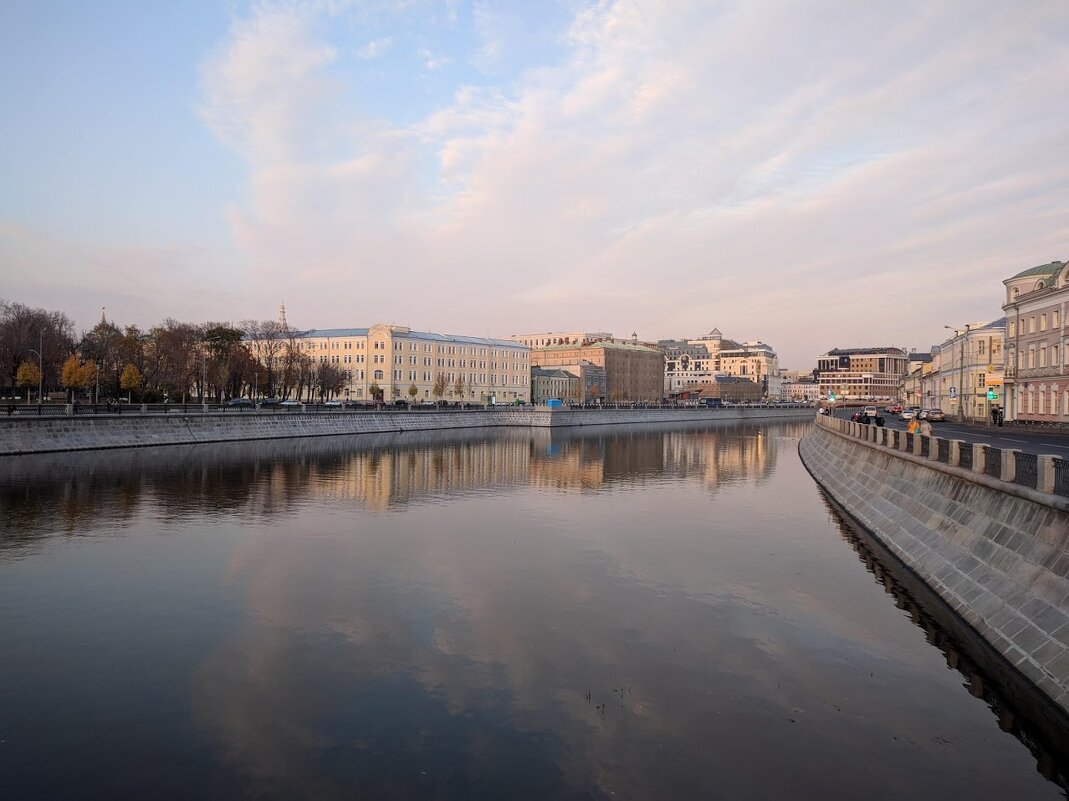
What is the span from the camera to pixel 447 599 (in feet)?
72.9

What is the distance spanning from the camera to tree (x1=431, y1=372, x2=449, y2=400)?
Result: 158 metres

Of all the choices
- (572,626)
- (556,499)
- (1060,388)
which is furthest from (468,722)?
(1060,388)

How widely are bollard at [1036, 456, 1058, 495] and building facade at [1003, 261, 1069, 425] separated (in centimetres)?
4314

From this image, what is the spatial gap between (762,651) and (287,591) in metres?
14.0

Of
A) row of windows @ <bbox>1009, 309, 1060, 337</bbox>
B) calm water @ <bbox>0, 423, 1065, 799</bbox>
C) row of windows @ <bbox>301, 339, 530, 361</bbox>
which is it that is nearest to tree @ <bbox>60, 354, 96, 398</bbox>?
calm water @ <bbox>0, 423, 1065, 799</bbox>

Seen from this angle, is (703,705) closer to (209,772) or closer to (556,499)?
(209,772)

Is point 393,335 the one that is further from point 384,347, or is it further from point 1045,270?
point 1045,270

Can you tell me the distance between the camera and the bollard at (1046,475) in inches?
689

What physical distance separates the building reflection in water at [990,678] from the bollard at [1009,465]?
414cm

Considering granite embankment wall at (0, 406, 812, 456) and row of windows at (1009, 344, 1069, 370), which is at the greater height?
row of windows at (1009, 344, 1069, 370)

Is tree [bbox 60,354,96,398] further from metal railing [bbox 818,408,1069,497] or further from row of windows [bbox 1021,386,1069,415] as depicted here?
row of windows [bbox 1021,386,1069,415]

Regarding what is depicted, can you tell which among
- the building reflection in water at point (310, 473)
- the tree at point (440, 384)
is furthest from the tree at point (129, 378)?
the tree at point (440, 384)

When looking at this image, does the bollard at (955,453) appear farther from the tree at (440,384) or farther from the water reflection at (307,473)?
the tree at (440,384)

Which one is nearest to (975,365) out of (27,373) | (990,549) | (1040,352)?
(1040,352)
